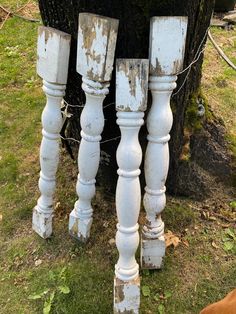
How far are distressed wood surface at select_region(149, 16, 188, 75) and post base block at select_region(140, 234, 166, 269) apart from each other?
844 mm

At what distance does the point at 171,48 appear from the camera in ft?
6.97

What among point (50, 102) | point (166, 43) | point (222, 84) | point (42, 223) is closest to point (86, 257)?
point (42, 223)

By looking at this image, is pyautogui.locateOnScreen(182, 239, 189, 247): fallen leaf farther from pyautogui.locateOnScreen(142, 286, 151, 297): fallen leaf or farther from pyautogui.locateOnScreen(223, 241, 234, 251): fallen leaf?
pyautogui.locateOnScreen(142, 286, 151, 297): fallen leaf

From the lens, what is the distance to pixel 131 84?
211cm

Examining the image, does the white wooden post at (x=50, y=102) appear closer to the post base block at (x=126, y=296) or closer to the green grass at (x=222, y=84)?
the post base block at (x=126, y=296)

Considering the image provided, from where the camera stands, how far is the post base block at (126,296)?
2.31 metres

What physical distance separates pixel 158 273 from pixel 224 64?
2418 millimetres

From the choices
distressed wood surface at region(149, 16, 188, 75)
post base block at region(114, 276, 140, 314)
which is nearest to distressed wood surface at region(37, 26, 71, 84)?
distressed wood surface at region(149, 16, 188, 75)

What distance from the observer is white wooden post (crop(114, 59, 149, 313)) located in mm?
2109

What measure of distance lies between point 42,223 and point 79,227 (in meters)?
0.21

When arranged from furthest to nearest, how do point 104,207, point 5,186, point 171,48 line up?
point 5,186 → point 104,207 → point 171,48

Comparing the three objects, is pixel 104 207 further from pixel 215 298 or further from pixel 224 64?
pixel 224 64

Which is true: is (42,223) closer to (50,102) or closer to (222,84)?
(50,102)

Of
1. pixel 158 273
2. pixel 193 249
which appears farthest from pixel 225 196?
pixel 158 273
